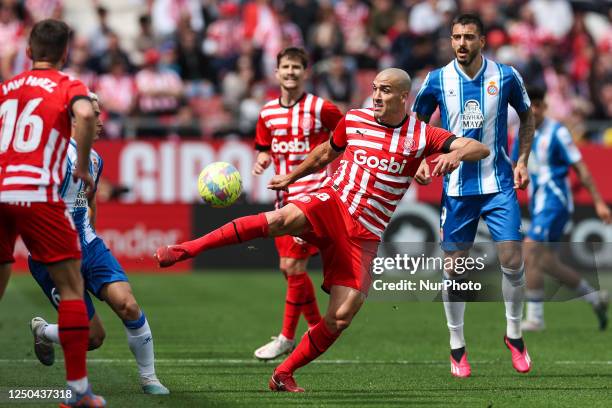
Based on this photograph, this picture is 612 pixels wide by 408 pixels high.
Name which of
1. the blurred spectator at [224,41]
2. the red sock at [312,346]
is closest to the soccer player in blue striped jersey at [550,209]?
the red sock at [312,346]

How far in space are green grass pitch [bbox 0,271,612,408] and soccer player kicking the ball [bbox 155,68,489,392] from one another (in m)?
0.52

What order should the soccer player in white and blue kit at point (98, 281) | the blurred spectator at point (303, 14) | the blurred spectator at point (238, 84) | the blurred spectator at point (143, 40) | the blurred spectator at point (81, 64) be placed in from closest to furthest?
1. the soccer player in white and blue kit at point (98, 281)
2. the blurred spectator at point (81, 64)
3. the blurred spectator at point (238, 84)
4. the blurred spectator at point (143, 40)
5. the blurred spectator at point (303, 14)

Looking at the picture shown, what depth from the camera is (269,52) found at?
23.4m

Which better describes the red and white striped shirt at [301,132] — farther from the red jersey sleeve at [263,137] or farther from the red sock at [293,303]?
the red sock at [293,303]

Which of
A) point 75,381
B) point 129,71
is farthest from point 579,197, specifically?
point 75,381

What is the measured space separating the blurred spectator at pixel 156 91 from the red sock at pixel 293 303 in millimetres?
11188

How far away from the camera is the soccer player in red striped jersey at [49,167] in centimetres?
680

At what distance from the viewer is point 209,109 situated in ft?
73.4

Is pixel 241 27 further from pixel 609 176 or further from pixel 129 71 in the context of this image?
pixel 609 176

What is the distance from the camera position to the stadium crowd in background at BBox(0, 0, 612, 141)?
21.5 metres

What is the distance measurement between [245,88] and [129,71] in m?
2.19

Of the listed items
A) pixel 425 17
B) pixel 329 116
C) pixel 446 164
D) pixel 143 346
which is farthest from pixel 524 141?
pixel 425 17

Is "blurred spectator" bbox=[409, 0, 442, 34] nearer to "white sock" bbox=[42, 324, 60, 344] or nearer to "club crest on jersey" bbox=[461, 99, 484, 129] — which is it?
"club crest on jersey" bbox=[461, 99, 484, 129]

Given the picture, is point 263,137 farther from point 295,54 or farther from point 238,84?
point 238,84
